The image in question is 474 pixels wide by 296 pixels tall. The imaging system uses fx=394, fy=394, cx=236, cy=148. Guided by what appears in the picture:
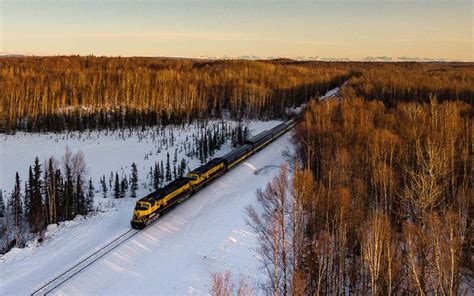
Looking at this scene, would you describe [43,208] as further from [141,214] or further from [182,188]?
[182,188]

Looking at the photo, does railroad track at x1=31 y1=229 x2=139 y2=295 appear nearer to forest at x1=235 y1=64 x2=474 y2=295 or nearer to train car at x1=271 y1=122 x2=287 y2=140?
forest at x1=235 y1=64 x2=474 y2=295

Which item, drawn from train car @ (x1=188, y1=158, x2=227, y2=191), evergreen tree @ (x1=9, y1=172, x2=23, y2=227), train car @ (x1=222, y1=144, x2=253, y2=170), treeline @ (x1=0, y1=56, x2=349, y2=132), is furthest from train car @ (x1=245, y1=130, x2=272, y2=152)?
treeline @ (x1=0, y1=56, x2=349, y2=132)

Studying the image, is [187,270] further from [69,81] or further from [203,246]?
[69,81]

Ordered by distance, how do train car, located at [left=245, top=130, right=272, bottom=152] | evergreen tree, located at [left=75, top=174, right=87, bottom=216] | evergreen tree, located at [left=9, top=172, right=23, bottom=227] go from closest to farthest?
evergreen tree, located at [left=9, top=172, right=23, bottom=227], evergreen tree, located at [left=75, top=174, right=87, bottom=216], train car, located at [left=245, top=130, right=272, bottom=152]

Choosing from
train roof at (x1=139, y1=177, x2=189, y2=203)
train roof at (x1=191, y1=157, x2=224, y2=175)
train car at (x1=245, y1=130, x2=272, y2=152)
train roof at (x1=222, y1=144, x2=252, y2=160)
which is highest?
train car at (x1=245, y1=130, x2=272, y2=152)

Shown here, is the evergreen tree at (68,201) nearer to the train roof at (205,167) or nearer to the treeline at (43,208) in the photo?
the treeline at (43,208)


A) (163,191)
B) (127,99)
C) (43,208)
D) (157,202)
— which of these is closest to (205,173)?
(163,191)

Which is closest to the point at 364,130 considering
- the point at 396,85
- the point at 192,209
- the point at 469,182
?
the point at 469,182
